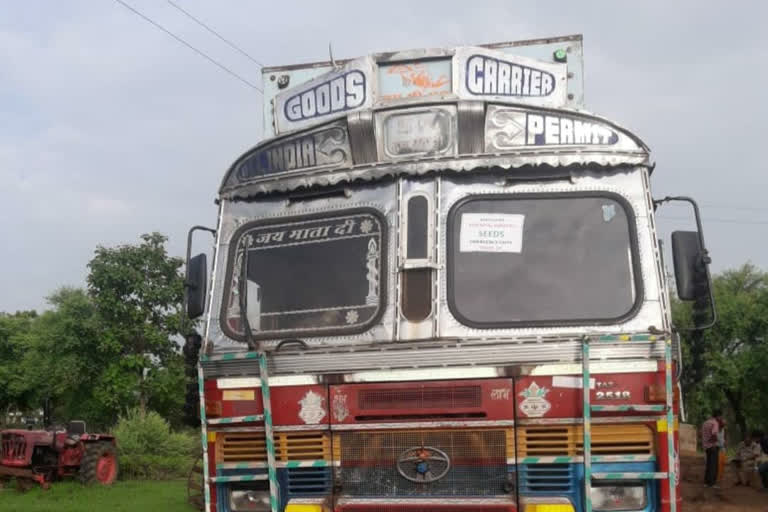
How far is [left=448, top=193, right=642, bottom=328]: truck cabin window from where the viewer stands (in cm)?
546

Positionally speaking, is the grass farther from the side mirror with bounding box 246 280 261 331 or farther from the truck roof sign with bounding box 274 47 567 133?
the truck roof sign with bounding box 274 47 567 133

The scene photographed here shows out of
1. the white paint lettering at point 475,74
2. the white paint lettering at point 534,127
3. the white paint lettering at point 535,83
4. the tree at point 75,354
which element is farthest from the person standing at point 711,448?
the tree at point 75,354

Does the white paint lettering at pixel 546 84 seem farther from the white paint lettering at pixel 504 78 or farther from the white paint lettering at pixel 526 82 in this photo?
the white paint lettering at pixel 504 78

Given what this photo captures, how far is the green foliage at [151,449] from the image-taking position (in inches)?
1003

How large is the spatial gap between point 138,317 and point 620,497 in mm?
29718

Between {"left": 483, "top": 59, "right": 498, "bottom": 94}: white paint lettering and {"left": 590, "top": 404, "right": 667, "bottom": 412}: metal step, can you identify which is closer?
{"left": 590, "top": 404, "right": 667, "bottom": 412}: metal step

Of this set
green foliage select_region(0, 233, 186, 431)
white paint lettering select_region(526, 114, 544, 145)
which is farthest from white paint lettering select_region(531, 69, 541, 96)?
green foliage select_region(0, 233, 186, 431)

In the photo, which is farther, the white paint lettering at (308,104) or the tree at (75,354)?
the tree at (75,354)

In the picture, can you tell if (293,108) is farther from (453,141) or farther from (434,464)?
(434,464)

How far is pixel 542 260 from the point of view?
219 inches

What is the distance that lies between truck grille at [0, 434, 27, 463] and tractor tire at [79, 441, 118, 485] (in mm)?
1325

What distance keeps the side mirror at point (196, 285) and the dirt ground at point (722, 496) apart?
8.43 meters

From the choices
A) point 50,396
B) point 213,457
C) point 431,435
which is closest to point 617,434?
point 431,435

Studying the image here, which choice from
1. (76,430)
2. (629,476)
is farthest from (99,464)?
(629,476)
